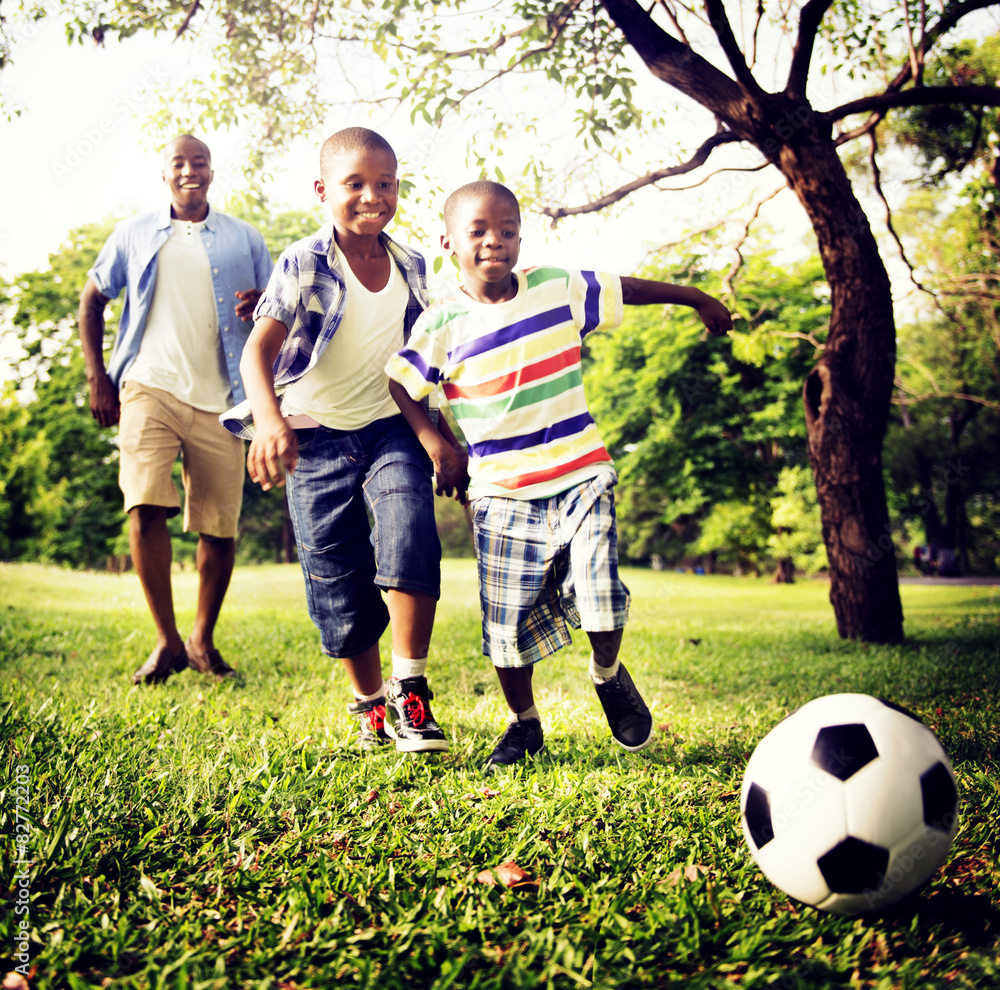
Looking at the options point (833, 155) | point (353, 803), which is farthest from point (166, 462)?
point (833, 155)

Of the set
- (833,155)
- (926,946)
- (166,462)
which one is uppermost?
(833,155)

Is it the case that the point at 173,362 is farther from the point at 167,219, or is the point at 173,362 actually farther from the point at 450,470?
the point at 450,470

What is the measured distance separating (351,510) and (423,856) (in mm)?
1436

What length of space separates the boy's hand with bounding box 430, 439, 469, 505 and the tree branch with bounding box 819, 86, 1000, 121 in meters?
5.29

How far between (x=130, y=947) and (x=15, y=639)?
5.39 meters

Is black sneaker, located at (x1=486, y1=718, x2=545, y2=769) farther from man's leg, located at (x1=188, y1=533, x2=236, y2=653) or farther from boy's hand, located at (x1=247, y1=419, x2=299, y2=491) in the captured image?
man's leg, located at (x1=188, y1=533, x2=236, y2=653)

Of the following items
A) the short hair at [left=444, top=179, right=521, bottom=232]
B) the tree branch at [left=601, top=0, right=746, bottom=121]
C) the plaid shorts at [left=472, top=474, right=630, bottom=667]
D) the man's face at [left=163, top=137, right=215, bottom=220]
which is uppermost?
the tree branch at [left=601, top=0, right=746, bottom=121]

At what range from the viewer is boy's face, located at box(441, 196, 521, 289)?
2.99 metres

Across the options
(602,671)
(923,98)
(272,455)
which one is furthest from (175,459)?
(923,98)

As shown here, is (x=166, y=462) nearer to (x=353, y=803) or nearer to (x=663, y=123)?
(x=353, y=803)

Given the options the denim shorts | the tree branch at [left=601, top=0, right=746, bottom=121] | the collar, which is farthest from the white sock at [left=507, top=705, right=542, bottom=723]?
the tree branch at [left=601, top=0, right=746, bottom=121]

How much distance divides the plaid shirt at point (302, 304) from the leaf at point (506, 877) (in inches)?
79.2

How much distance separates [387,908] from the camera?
202 cm

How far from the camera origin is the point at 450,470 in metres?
3.09
